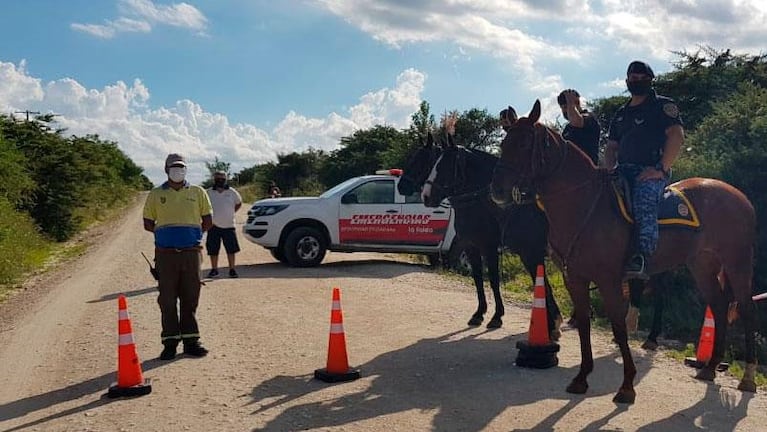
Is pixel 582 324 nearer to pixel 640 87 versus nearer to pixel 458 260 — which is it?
pixel 640 87

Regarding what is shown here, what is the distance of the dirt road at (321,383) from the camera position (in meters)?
5.20

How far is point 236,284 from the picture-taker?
1216cm

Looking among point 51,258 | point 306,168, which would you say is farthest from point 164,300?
point 306,168

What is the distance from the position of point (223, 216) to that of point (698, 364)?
28.1 ft

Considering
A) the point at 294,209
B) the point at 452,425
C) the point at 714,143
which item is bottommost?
the point at 452,425

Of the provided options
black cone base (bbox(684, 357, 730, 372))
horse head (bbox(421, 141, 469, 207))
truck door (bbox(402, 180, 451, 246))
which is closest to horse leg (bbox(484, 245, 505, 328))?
horse head (bbox(421, 141, 469, 207))

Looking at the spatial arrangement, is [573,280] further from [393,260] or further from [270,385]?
[393,260]

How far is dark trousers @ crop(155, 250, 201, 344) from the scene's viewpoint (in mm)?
7043

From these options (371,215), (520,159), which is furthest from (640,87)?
(371,215)

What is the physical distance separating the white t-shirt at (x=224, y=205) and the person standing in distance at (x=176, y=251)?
5.26 metres

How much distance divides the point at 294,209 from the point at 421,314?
5.34 m

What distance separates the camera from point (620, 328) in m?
5.54

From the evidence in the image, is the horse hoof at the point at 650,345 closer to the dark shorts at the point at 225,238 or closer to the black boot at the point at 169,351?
the black boot at the point at 169,351

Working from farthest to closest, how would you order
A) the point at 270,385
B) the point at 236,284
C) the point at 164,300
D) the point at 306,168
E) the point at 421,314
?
the point at 306,168 < the point at 236,284 < the point at 421,314 < the point at 164,300 < the point at 270,385
